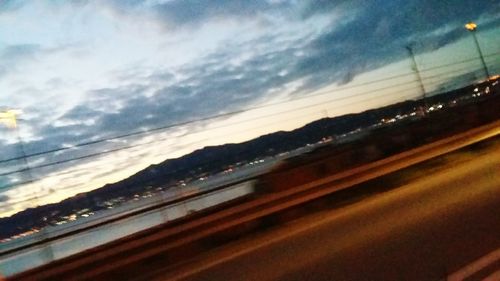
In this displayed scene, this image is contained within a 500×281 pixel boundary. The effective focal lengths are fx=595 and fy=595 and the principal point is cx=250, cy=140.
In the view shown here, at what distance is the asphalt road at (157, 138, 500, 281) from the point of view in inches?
283

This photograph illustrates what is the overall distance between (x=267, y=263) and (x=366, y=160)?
12672mm

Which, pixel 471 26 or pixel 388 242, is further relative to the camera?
pixel 471 26

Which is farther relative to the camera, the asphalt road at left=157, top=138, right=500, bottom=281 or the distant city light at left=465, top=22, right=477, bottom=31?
the distant city light at left=465, top=22, right=477, bottom=31

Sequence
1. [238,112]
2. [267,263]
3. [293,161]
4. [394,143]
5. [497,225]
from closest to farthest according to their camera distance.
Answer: [497,225] < [267,263] < [238,112] < [293,161] < [394,143]

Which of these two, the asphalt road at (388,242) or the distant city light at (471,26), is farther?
the distant city light at (471,26)

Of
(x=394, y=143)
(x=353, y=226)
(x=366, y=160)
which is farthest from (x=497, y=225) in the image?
(x=394, y=143)

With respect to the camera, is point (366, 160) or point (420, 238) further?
point (366, 160)

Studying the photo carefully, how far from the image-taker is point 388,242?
8.86 meters

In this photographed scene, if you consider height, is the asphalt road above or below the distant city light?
below

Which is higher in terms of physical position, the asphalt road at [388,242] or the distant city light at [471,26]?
the distant city light at [471,26]

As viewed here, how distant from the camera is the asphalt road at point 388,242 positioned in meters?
7.18

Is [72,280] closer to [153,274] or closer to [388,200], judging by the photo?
[153,274]

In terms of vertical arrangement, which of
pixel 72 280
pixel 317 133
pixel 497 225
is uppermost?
pixel 317 133

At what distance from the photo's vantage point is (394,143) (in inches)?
917
